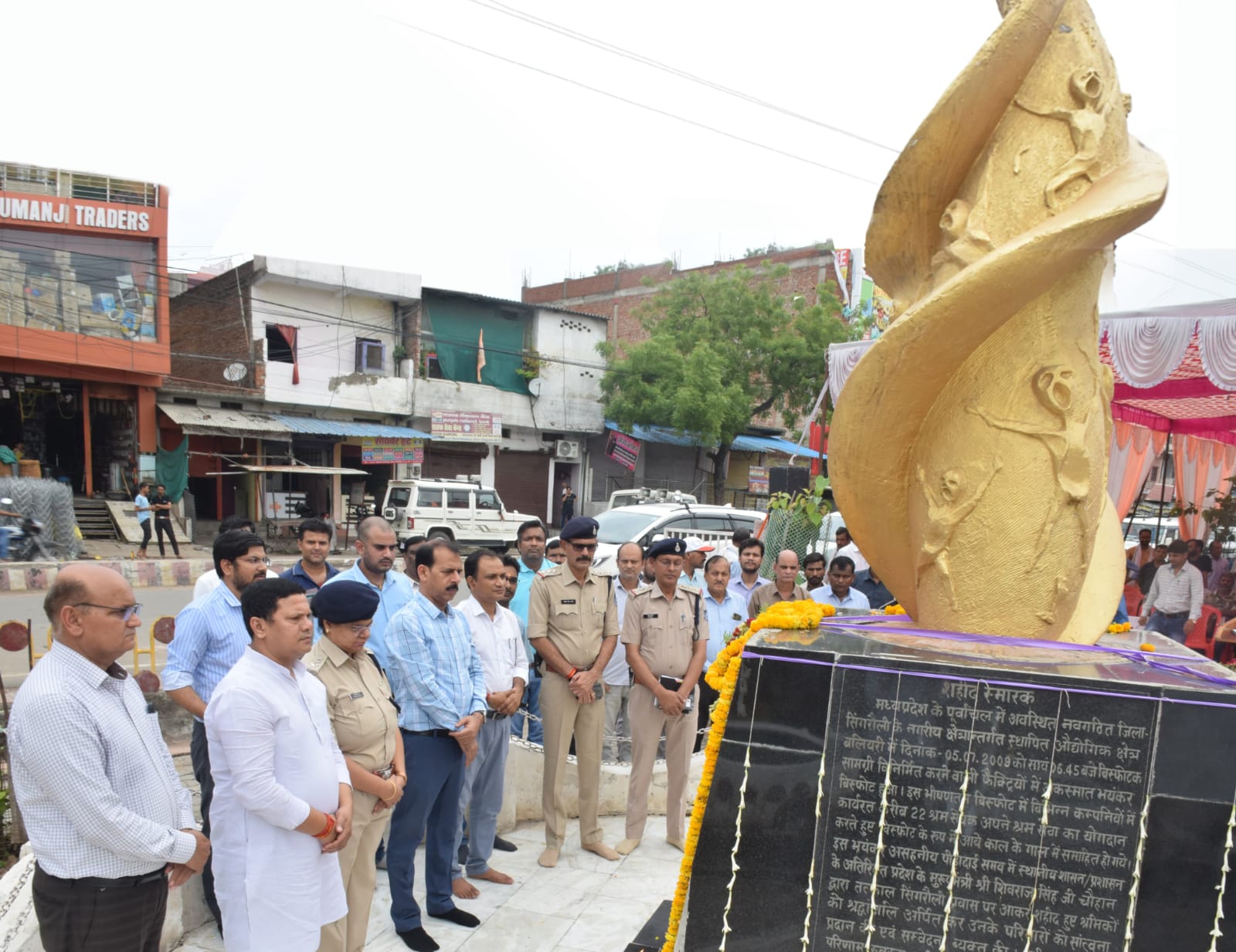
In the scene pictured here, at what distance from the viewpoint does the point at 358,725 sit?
3076 mm

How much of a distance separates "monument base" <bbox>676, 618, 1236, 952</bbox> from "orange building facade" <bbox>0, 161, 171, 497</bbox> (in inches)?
677

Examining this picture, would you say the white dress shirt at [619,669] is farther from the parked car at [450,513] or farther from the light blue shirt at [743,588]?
the parked car at [450,513]

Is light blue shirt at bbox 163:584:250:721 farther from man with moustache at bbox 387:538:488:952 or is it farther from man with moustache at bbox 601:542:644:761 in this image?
man with moustache at bbox 601:542:644:761

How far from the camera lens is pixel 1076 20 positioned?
257 cm

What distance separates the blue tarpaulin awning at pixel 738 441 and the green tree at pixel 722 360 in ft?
2.45

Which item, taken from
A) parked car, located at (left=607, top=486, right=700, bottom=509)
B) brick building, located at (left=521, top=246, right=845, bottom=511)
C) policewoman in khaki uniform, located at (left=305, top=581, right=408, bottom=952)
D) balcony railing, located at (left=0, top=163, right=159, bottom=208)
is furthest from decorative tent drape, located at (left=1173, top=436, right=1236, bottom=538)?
balcony railing, located at (left=0, top=163, right=159, bottom=208)

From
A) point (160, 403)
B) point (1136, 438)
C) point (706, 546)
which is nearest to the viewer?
point (706, 546)

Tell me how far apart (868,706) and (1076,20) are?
2.09 metres

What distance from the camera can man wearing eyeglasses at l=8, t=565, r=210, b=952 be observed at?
2.23 m

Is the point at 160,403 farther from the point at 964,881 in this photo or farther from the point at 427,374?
the point at 964,881

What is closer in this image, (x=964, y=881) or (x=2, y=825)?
(x=964, y=881)

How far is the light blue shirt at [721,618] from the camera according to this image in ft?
18.0

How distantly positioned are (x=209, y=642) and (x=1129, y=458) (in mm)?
12498

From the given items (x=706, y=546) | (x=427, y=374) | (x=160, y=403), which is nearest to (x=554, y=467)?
(x=427, y=374)
